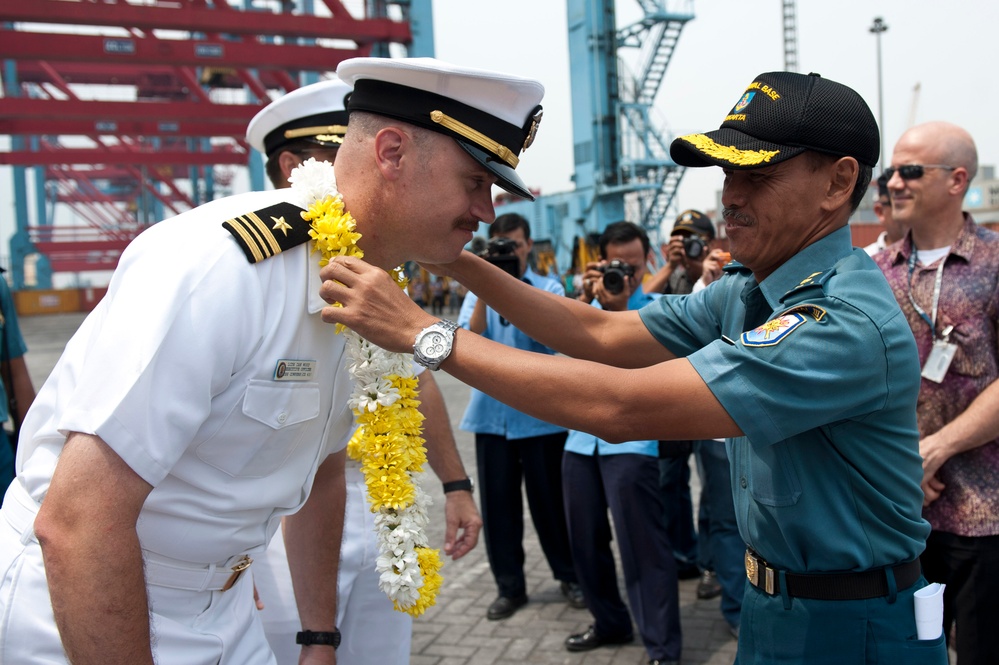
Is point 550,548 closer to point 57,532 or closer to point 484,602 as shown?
point 484,602

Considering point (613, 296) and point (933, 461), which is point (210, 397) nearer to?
point (933, 461)

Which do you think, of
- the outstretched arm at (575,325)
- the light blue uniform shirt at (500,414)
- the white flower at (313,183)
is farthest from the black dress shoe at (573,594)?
the white flower at (313,183)

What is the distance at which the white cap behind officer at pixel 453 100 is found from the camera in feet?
5.72

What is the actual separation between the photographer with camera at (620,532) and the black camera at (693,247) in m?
0.46

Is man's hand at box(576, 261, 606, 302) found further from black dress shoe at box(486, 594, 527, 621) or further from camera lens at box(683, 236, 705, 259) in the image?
black dress shoe at box(486, 594, 527, 621)

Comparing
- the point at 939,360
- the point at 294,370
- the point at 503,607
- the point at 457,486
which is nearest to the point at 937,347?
the point at 939,360

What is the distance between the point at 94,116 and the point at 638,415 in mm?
29647

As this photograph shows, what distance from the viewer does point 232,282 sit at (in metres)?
1.48

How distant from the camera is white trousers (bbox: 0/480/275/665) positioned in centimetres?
150

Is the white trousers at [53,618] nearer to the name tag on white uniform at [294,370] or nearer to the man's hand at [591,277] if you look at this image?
the name tag on white uniform at [294,370]

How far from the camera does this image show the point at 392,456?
203 cm

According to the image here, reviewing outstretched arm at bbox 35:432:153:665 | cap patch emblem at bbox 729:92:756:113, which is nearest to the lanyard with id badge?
cap patch emblem at bbox 729:92:756:113

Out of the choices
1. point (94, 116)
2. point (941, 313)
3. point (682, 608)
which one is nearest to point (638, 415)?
point (941, 313)

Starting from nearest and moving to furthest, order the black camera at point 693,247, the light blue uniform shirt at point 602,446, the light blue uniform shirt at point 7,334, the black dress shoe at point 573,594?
the light blue uniform shirt at point 7,334
the light blue uniform shirt at point 602,446
the black dress shoe at point 573,594
the black camera at point 693,247
